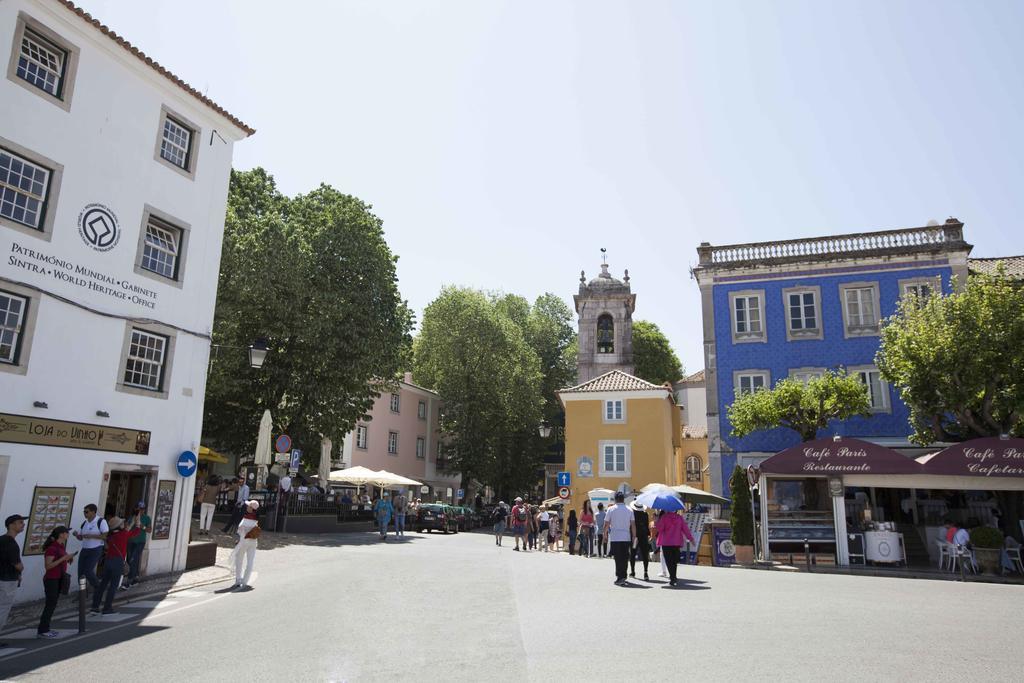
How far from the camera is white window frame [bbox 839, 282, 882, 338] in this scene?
2858 cm

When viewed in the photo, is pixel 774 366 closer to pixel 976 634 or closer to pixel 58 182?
pixel 976 634

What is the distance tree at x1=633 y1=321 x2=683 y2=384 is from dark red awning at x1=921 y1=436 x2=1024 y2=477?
4001 cm

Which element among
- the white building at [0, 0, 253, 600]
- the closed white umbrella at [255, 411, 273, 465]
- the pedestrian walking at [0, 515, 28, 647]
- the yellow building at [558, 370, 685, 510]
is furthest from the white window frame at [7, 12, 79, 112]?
the yellow building at [558, 370, 685, 510]

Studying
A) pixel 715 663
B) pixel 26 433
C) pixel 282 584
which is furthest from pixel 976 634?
pixel 26 433

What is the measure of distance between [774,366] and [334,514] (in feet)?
62.4

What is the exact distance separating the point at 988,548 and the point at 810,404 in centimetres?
706

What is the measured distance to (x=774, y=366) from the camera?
96.5 ft

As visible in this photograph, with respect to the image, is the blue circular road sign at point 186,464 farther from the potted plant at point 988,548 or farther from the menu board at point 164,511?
the potted plant at point 988,548

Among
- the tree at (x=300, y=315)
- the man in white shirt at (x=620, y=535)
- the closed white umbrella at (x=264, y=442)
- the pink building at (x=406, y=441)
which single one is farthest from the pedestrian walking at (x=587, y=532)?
the pink building at (x=406, y=441)

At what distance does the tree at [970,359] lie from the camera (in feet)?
66.2

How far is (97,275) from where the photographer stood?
14602 millimetres

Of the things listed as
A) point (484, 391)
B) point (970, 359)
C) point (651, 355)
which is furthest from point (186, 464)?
point (651, 355)

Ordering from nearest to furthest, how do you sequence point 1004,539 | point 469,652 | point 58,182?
1. point 469,652
2. point 58,182
3. point 1004,539

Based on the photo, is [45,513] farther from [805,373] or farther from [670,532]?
[805,373]
